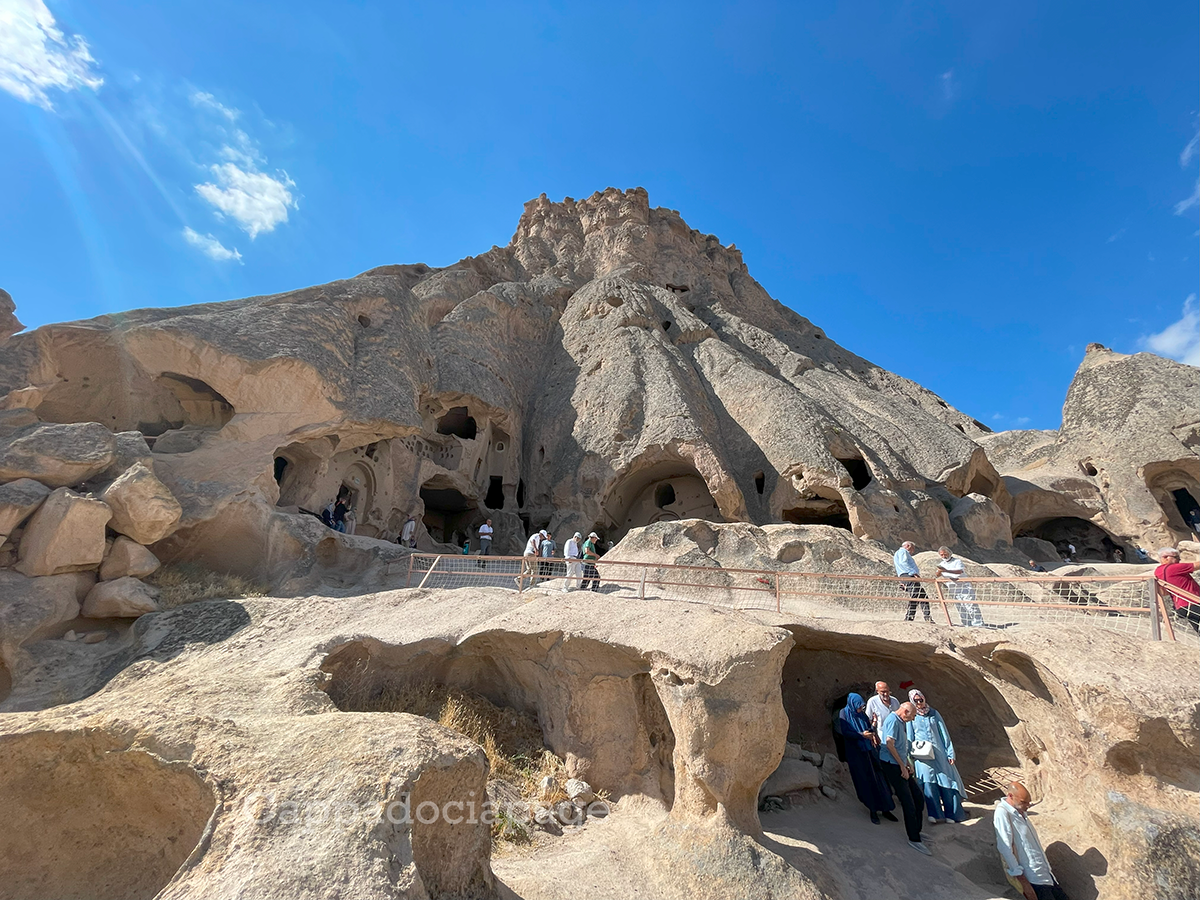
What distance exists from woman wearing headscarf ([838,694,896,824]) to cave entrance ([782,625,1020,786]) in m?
0.88

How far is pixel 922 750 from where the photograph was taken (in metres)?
5.52

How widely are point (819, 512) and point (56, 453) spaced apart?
49.7ft

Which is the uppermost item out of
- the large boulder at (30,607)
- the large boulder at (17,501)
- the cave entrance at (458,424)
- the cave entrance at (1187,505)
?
the cave entrance at (1187,505)

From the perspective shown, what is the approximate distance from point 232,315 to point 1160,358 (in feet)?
90.5

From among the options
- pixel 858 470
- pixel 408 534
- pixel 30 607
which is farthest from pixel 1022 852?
pixel 858 470

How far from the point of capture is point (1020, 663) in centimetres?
553

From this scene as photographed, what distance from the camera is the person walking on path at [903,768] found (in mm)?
5426

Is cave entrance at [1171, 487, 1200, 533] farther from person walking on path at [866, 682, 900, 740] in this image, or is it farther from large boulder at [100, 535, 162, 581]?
large boulder at [100, 535, 162, 581]

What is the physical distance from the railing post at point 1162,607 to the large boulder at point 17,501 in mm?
11639

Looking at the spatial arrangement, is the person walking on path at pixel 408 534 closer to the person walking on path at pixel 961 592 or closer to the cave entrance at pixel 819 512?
the cave entrance at pixel 819 512

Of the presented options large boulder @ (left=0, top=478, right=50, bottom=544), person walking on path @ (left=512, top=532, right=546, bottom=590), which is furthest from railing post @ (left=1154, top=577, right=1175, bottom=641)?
large boulder @ (left=0, top=478, right=50, bottom=544)

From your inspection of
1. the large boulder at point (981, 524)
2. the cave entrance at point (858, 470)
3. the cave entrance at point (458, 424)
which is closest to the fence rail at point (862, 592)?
the large boulder at point (981, 524)

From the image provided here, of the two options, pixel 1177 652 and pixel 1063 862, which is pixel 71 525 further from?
pixel 1177 652

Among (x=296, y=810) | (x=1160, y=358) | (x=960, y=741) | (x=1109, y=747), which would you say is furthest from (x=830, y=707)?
(x=1160, y=358)
